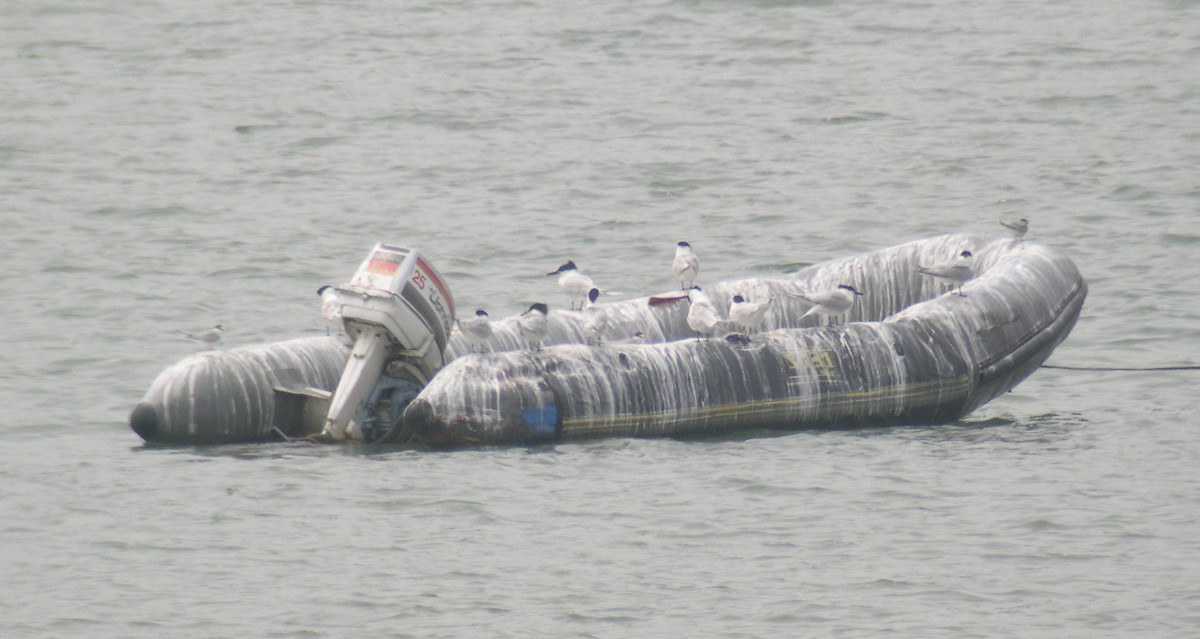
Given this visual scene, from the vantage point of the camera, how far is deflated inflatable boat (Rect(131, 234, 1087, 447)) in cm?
1215

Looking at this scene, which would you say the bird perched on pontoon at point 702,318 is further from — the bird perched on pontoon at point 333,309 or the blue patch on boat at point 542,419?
the bird perched on pontoon at point 333,309

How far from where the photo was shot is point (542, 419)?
12.1m

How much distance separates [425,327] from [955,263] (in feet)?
12.9

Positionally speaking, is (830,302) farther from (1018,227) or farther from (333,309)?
(333,309)

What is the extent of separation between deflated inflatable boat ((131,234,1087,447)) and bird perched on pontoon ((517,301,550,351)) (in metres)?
0.20

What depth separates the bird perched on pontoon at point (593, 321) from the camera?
13164 mm

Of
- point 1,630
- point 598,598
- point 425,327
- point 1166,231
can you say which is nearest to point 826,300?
point 425,327

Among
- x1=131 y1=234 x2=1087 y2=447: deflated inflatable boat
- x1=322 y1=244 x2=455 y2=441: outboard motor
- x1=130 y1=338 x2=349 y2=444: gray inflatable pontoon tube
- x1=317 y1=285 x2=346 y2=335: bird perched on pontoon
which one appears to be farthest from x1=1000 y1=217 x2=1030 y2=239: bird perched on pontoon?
x1=130 y1=338 x2=349 y2=444: gray inflatable pontoon tube

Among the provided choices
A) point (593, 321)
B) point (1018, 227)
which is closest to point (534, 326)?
point (593, 321)

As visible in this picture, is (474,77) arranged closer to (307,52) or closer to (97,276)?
(307,52)

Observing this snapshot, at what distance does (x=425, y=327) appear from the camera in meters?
12.4

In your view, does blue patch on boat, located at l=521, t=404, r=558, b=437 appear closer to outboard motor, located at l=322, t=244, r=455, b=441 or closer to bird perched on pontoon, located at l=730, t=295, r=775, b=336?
outboard motor, located at l=322, t=244, r=455, b=441

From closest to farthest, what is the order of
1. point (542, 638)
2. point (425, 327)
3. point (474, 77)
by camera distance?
point (542, 638), point (425, 327), point (474, 77)

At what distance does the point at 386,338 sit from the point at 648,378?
1.69 m
